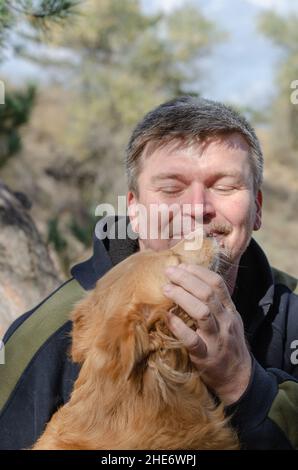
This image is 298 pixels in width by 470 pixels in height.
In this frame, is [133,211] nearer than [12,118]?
Yes

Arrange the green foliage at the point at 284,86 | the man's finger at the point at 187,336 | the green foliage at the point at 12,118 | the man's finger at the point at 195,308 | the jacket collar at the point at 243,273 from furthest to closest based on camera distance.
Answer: the green foliage at the point at 284,86
the green foliage at the point at 12,118
the jacket collar at the point at 243,273
the man's finger at the point at 187,336
the man's finger at the point at 195,308

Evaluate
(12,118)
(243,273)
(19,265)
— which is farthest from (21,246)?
(12,118)

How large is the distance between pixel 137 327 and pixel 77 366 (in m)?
0.63

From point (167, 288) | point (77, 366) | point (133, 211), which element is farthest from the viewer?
point (133, 211)

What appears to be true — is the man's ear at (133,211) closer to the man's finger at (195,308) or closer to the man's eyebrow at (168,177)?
the man's eyebrow at (168,177)

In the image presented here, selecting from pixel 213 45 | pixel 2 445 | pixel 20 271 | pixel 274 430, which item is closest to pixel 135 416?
pixel 274 430

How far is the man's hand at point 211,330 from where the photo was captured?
312 cm

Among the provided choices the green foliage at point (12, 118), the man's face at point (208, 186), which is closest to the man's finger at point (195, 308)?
the man's face at point (208, 186)

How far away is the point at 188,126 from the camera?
161 inches

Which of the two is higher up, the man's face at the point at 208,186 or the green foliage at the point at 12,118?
the green foliage at the point at 12,118

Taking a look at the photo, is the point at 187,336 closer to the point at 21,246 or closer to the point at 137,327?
the point at 137,327

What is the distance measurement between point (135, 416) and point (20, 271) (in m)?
3.44

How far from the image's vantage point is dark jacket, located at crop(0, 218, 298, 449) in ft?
11.0
